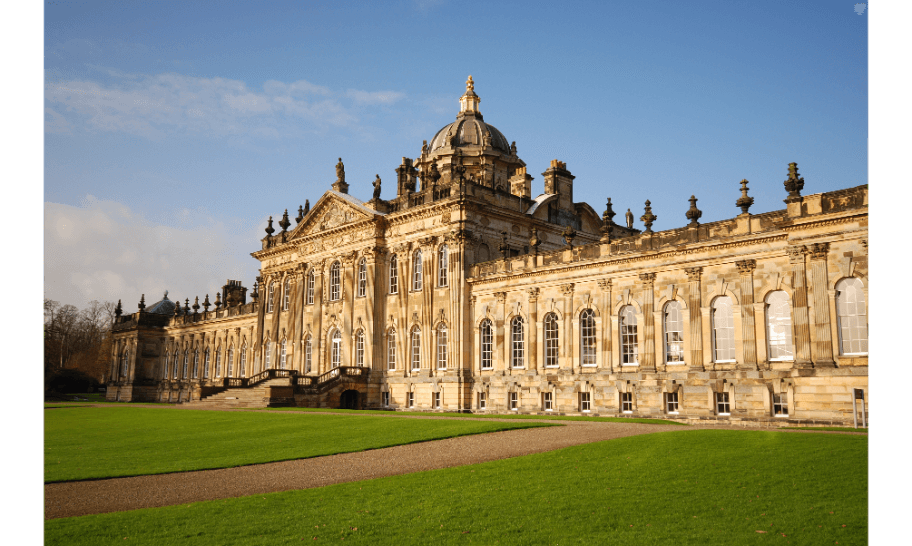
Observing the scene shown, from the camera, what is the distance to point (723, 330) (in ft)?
95.9

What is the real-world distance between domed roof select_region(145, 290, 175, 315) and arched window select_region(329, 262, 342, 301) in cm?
3598

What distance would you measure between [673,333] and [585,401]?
561 cm

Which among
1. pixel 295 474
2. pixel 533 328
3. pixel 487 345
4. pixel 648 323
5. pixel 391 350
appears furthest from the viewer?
pixel 391 350

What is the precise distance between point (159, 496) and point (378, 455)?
6.41 metres

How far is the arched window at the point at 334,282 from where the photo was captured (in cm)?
4844

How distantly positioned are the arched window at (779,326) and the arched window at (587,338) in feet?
27.8

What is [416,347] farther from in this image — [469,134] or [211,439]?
[211,439]

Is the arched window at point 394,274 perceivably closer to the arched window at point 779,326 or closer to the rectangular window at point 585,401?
the rectangular window at point 585,401

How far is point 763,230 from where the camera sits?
27969mm

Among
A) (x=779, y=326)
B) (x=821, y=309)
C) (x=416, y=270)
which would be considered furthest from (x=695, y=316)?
(x=416, y=270)

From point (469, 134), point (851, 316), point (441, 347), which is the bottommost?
point (441, 347)

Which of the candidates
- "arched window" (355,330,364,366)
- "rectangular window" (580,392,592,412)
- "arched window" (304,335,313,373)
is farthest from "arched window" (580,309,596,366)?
"arched window" (304,335,313,373)

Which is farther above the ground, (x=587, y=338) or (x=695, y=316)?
(x=695, y=316)
